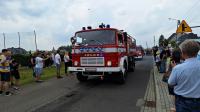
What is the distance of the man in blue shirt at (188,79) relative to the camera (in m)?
4.38

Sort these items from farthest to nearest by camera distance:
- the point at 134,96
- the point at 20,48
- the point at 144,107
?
the point at 20,48, the point at 134,96, the point at 144,107

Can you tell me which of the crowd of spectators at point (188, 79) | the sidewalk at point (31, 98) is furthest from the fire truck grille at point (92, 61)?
the crowd of spectators at point (188, 79)

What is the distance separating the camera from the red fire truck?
1475cm

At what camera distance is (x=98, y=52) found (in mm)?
14875

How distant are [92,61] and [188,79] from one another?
35.0ft

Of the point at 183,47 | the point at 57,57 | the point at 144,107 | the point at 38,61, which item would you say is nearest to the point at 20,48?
the point at 57,57

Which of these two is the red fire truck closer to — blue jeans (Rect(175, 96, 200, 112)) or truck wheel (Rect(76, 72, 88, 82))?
truck wheel (Rect(76, 72, 88, 82))

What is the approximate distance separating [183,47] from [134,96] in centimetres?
786

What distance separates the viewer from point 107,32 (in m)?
15.4

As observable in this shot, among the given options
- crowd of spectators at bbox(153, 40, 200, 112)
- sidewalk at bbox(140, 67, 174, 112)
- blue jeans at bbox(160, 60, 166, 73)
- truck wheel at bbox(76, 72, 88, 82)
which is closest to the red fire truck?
truck wheel at bbox(76, 72, 88, 82)

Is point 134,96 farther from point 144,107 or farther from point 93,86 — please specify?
point 93,86

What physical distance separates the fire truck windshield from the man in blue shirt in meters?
10.7

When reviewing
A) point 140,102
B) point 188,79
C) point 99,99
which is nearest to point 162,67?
point 99,99

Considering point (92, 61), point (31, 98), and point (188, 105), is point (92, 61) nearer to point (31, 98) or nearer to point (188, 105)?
point (31, 98)
